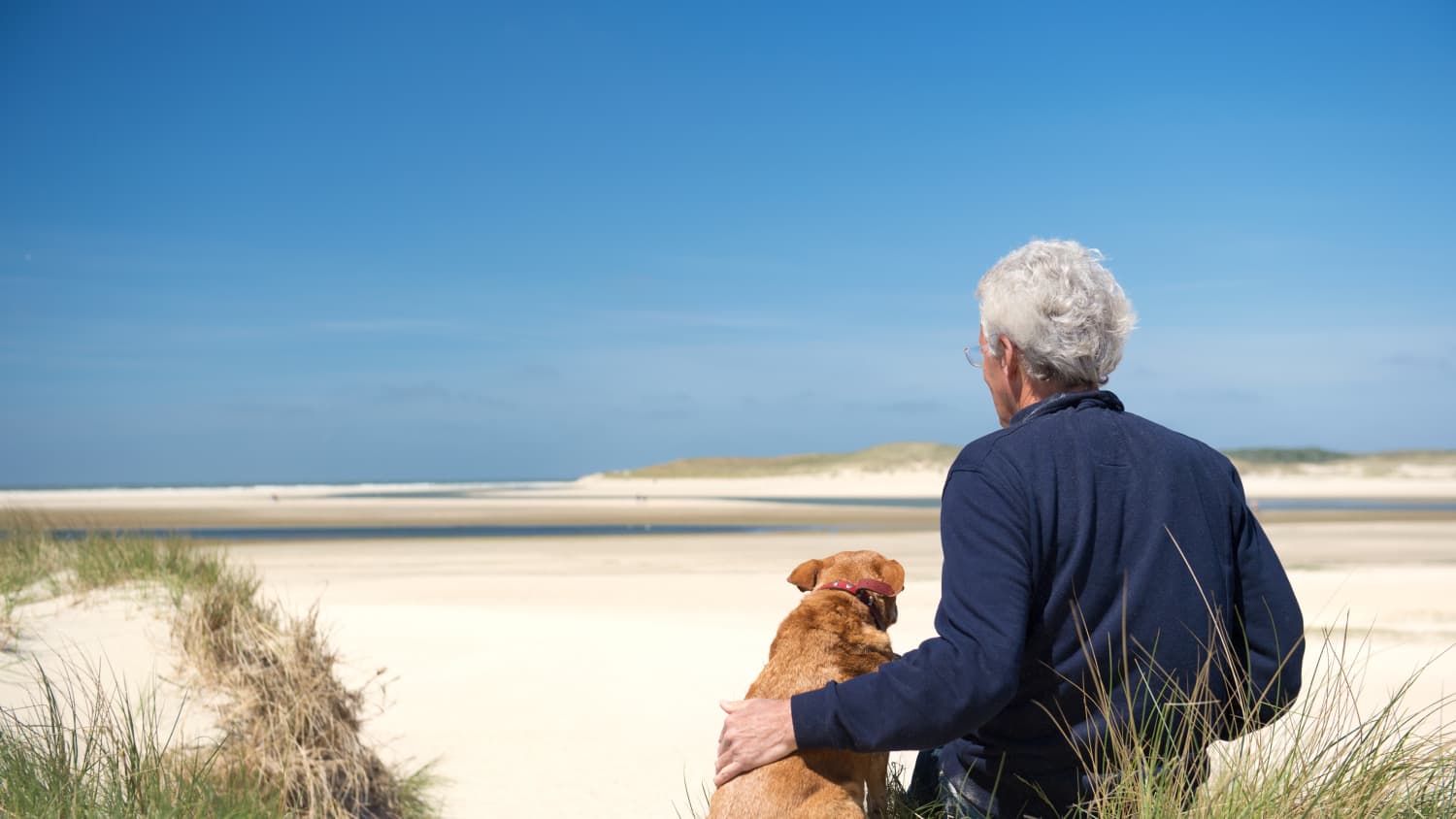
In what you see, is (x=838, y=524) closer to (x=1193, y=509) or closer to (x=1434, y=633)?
(x=1434, y=633)

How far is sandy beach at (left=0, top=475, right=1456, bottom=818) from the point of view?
22.2 feet

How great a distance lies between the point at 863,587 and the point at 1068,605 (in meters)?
0.74

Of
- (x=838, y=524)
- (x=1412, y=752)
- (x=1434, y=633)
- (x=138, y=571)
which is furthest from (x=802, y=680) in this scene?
(x=838, y=524)

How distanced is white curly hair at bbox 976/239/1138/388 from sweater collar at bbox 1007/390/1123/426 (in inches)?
3.8

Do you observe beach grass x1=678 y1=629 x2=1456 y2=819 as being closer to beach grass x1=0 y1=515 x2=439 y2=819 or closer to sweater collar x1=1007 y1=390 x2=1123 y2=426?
sweater collar x1=1007 y1=390 x2=1123 y2=426

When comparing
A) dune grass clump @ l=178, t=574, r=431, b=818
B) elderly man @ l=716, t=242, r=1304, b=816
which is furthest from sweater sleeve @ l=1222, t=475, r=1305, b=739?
dune grass clump @ l=178, t=574, r=431, b=818

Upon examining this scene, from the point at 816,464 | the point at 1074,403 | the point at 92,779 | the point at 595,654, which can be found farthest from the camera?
the point at 816,464

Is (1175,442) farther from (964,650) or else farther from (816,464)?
(816,464)

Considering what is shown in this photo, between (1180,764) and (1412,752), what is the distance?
3.11ft

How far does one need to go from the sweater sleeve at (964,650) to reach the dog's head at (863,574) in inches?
29.6

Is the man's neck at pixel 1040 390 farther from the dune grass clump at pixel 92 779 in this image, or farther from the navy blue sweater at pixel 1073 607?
the dune grass clump at pixel 92 779

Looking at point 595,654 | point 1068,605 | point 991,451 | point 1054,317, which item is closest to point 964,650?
point 1068,605

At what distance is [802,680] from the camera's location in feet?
9.43

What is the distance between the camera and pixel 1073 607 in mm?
2406
